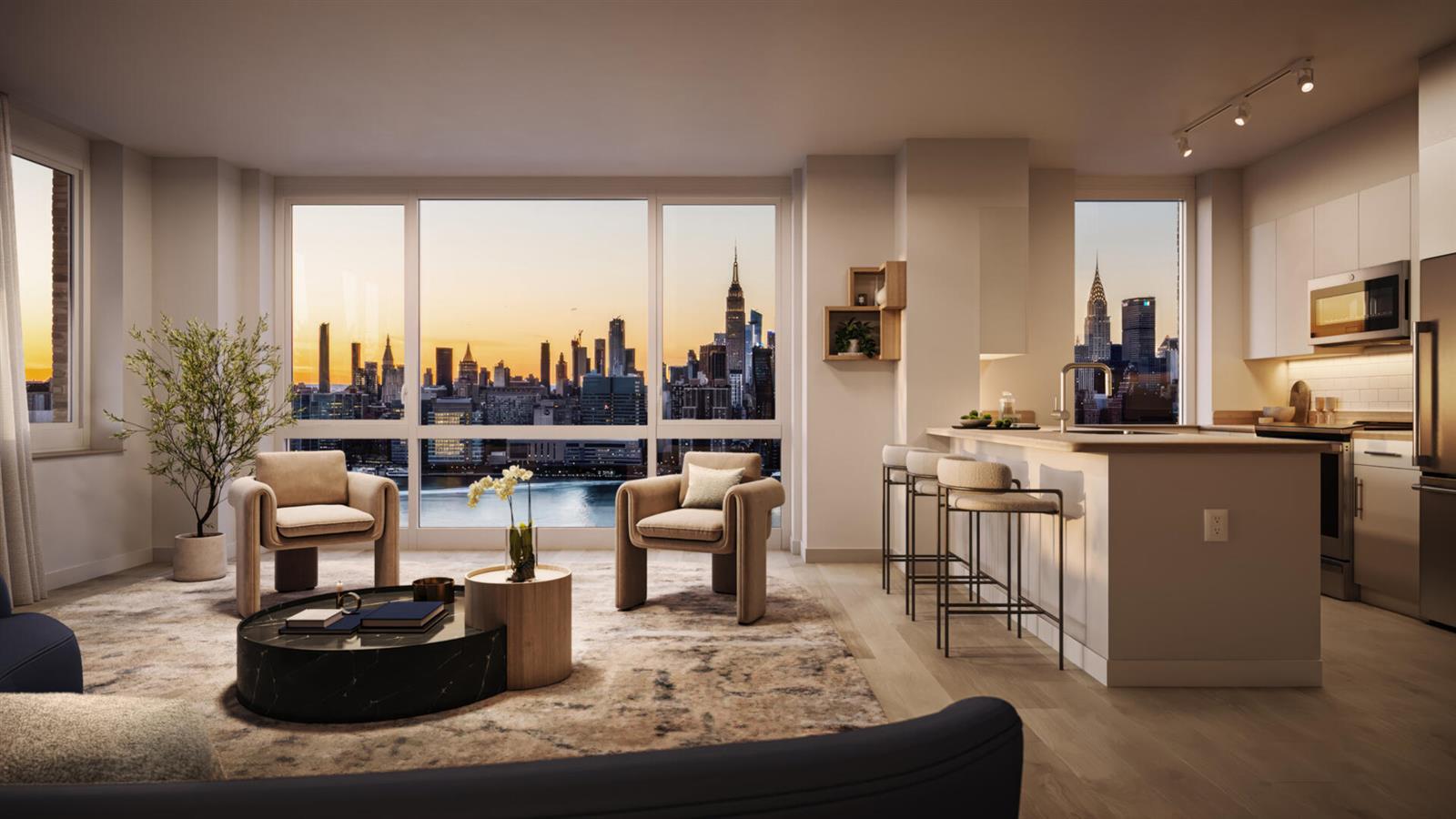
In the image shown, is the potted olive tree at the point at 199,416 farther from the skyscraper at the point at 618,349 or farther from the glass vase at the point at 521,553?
the glass vase at the point at 521,553

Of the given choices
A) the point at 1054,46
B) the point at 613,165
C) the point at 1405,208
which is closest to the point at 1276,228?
the point at 1405,208

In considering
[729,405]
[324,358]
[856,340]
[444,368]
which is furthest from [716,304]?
[324,358]

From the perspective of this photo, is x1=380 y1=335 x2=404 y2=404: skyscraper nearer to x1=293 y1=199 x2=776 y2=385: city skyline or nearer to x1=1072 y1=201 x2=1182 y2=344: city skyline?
x1=293 y1=199 x2=776 y2=385: city skyline

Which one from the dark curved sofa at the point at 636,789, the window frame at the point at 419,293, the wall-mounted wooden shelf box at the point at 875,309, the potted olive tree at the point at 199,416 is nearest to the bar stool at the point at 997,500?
the wall-mounted wooden shelf box at the point at 875,309

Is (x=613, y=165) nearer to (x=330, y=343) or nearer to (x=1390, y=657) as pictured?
(x=330, y=343)

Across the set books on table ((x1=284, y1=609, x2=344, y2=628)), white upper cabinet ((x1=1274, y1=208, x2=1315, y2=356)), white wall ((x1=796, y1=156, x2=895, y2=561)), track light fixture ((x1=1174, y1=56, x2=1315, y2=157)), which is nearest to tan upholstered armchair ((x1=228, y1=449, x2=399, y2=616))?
books on table ((x1=284, y1=609, x2=344, y2=628))

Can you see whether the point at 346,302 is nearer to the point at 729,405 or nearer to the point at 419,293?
the point at 419,293

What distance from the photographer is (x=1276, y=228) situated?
5.72m

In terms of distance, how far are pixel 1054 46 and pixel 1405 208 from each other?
248 cm

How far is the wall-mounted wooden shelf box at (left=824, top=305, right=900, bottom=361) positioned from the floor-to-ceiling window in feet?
5.70

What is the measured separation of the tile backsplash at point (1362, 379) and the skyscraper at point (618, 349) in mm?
5141

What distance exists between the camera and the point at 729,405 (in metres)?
6.50

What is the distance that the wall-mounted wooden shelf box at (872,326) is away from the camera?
573 cm

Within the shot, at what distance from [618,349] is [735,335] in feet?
3.21
